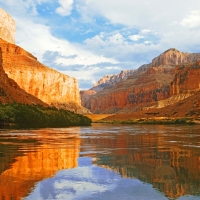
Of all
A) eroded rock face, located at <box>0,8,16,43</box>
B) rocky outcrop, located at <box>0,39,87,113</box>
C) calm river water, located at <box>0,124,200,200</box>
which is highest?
eroded rock face, located at <box>0,8,16,43</box>

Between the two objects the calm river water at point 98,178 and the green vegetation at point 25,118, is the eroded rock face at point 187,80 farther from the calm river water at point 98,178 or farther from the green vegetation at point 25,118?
the calm river water at point 98,178

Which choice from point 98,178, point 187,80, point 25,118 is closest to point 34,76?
point 187,80

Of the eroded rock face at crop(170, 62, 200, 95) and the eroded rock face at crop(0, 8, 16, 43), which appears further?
the eroded rock face at crop(0, 8, 16, 43)

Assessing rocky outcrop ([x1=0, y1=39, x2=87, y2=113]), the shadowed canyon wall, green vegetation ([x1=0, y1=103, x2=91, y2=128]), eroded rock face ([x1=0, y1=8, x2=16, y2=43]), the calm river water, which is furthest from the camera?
eroded rock face ([x1=0, y1=8, x2=16, y2=43])

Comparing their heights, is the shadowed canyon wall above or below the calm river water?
above

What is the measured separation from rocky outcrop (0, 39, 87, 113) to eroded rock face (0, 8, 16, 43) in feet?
64.2

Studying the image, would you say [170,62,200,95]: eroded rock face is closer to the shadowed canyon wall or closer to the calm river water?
the shadowed canyon wall

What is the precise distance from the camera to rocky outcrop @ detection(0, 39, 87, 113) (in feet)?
365

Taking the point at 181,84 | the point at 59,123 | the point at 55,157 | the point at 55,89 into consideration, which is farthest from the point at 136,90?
the point at 55,157

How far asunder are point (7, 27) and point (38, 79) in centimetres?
3745

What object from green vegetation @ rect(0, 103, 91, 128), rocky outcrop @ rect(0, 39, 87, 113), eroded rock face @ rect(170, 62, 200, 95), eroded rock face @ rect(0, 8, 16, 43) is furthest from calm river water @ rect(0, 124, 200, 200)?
eroded rock face @ rect(0, 8, 16, 43)

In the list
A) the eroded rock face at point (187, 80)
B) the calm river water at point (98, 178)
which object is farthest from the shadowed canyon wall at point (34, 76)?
the calm river water at point (98, 178)

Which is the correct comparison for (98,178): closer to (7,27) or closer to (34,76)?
(34,76)

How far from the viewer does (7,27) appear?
141m
